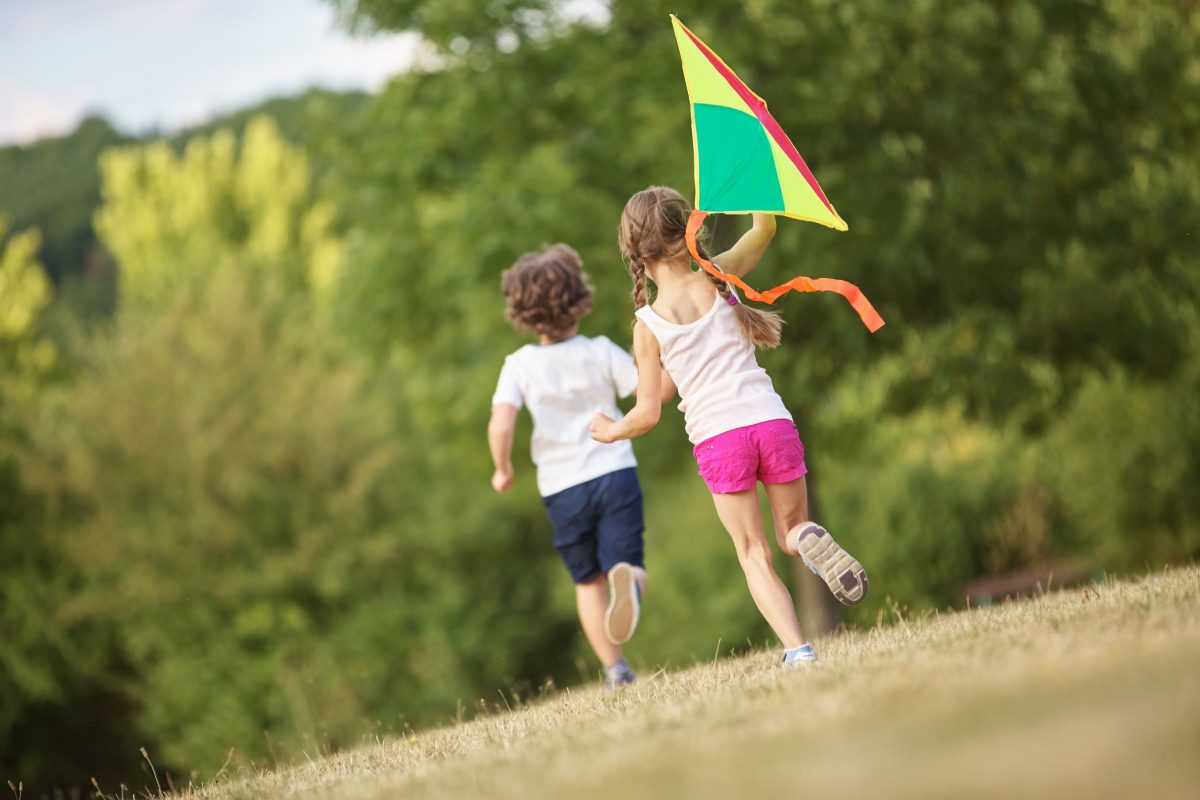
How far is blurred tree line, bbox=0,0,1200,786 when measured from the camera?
11148mm

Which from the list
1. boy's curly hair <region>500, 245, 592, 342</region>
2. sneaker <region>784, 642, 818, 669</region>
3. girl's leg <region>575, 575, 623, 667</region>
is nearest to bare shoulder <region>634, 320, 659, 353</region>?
sneaker <region>784, 642, 818, 669</region>

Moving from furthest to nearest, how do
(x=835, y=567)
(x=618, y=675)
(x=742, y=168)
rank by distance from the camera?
(x=618, y=675)
(x=742, y=168)
(x=835, y=567)

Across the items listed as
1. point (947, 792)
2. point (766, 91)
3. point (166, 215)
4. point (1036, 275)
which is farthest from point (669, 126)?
point (166, 215)

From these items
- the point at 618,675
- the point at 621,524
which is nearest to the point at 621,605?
the point at 621,524

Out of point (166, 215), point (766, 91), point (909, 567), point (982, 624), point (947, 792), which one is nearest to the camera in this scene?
point (947, 792)

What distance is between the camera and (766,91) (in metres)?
10.7

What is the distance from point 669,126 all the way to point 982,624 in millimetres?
6893

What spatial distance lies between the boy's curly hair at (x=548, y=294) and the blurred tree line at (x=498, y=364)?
208 cm

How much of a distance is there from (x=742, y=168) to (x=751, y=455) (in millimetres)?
1055

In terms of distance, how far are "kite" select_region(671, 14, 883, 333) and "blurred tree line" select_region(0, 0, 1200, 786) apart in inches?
108

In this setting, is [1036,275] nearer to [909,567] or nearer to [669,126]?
[669,126]

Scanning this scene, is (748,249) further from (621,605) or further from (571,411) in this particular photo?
(621,605)

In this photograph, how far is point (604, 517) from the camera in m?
6.12

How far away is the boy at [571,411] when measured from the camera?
6.09 m
